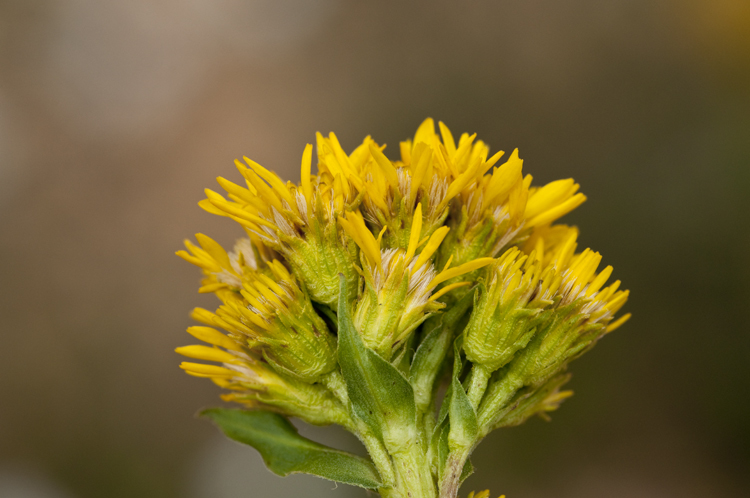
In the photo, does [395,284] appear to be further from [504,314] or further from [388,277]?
[504,314]

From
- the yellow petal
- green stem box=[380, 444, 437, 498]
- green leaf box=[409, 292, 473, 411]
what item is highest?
green leaf box=[409, 292, 473, 411]

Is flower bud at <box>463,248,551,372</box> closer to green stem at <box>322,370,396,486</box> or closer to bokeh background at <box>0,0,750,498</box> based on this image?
green stem at <box>322,370,396,486</box>

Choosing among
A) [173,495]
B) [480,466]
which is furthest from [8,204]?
[480,466]

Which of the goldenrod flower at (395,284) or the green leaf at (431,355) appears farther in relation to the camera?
the green leaf at (431,355)

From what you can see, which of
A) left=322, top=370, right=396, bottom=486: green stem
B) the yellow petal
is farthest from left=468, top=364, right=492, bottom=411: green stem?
the yellow petal

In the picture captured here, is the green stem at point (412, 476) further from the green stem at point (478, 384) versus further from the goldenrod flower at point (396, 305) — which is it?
the green stem at point (478, 384)

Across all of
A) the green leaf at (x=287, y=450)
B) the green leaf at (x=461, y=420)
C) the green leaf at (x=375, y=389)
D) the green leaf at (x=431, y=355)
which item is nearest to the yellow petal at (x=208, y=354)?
the green leaf at (x=287, y=450)

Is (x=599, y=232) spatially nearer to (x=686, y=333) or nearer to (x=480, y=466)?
(x=686, y=333)
